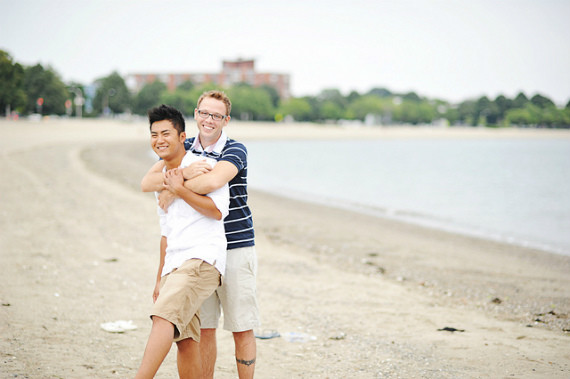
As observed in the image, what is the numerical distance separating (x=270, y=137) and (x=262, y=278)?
7158cm

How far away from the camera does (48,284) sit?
5703 mm

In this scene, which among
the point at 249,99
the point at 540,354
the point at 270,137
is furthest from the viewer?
the point at 249,99

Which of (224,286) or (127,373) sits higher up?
(224,286)

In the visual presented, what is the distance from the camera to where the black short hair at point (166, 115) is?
282 centimetres

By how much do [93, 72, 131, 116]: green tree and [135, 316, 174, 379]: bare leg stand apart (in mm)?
86568

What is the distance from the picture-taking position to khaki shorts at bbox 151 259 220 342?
2527mm

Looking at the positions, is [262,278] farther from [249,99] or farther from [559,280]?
[249,99]

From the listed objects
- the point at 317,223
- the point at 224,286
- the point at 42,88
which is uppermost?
the point at 42,88

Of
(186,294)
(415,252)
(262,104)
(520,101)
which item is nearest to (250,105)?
(262,104)

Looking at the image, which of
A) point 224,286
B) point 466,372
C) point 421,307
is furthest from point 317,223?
point 224,286

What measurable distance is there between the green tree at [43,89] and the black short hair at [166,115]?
34.3 metres

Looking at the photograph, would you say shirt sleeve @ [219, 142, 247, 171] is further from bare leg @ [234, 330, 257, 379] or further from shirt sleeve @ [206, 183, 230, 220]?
bare leg @ [234, 330, 257, 379]

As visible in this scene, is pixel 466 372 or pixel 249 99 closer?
pixel 466 372

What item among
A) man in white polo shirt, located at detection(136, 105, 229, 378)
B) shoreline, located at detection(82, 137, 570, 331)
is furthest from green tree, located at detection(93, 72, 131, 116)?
man in white polo shirt, located at detection(136, 105, 229, 378)
